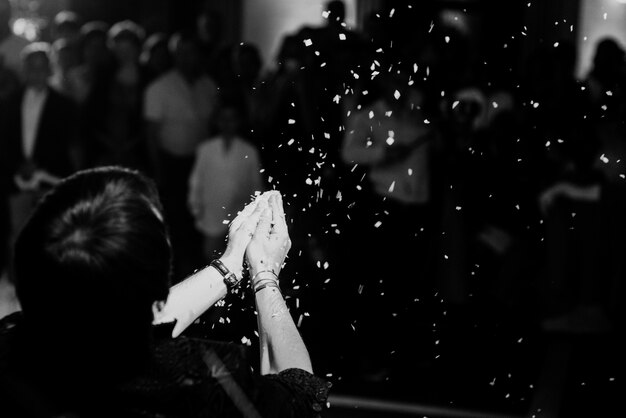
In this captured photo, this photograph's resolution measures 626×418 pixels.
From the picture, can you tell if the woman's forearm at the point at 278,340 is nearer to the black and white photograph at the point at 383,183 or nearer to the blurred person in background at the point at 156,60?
the black and white photograph at the point at 383,183

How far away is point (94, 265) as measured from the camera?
61.7 inches

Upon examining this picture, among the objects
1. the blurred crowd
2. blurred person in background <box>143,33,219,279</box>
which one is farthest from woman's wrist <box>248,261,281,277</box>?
blurred person in background <box>143,33,219,279</box>

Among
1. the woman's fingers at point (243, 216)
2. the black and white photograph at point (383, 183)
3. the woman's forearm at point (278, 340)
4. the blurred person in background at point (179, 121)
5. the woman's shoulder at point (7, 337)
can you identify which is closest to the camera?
the woman's shoulder at point (7, 337)

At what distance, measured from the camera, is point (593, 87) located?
486 centimetres

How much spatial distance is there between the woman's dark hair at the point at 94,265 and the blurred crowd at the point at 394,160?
1845mm

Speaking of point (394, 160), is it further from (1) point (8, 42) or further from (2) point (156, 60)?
(1) point (8, 42)

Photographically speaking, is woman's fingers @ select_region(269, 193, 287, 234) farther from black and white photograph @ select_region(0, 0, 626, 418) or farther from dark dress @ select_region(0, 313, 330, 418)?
dark dress @ select_region(0, 313, 330, 418)

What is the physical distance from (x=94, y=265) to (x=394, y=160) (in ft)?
9.88

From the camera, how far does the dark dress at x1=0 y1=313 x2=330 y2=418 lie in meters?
1.64

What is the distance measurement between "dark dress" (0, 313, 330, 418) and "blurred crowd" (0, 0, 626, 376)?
175 cm

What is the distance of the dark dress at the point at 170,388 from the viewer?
1641 millimetres

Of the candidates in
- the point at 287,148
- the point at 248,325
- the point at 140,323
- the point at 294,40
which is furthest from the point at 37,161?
the point at 140,323

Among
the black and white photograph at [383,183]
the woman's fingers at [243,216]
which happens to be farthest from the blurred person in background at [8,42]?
the woman's fingers at [243,216]

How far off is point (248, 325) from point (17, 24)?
246 inches
